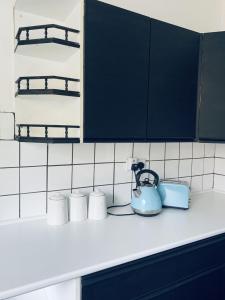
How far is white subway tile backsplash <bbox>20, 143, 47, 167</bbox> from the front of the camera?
4.77 ft

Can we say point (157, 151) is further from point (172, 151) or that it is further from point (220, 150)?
point (220, 150)

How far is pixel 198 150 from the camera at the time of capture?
2213 mm

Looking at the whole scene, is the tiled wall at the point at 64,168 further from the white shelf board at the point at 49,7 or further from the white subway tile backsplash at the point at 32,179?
the white shelf board at the point at 49,7

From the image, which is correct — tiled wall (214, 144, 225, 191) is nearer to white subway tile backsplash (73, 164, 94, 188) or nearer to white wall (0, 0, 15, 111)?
white subway tile backsplash (73, 164, 94, 188)

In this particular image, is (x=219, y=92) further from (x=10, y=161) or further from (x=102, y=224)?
(x=10, y=161)

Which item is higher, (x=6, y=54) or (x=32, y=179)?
(x=6, y=54)

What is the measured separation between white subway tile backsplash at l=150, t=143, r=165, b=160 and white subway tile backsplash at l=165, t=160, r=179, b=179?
0.25ft

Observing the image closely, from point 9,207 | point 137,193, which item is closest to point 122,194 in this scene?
point 137,193

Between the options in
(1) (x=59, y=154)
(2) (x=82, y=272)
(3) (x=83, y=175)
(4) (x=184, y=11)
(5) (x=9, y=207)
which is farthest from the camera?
(4) (x=184, y=11)

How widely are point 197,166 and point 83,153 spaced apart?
1.01m

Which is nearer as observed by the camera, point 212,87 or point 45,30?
point 45,30

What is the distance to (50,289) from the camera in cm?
128

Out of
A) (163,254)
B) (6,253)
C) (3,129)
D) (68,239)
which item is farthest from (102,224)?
(3,129)

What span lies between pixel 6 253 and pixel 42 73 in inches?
34.4
